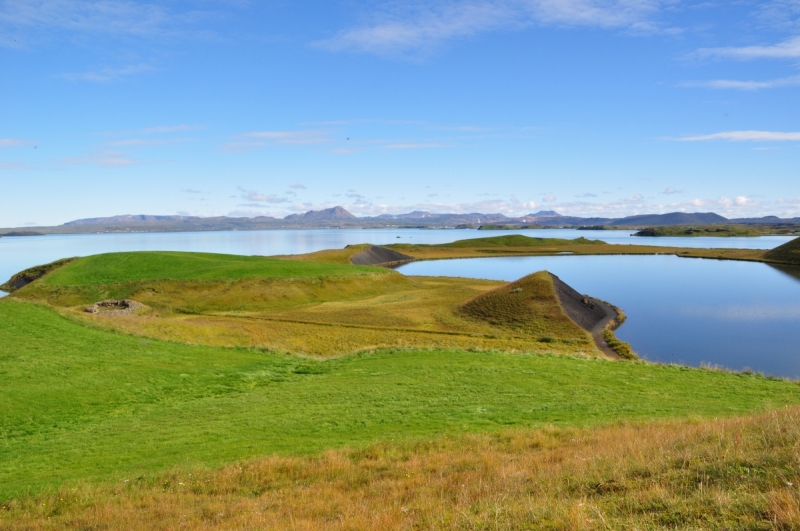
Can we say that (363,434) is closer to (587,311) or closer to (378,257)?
(587,311)

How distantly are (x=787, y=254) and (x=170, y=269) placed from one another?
132948 mm

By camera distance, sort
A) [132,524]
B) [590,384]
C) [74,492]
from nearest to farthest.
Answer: [132,524], [74,492], [590,384]

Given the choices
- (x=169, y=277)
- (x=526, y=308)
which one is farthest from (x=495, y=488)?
(x=169, y=277)

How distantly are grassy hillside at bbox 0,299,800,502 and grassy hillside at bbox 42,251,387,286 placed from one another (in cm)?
4610

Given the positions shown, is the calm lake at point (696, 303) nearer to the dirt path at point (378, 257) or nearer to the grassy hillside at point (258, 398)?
the dirt path at point (378, 257)

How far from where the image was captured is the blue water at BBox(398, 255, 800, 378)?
1649 inches

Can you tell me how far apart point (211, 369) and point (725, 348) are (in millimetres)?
38275

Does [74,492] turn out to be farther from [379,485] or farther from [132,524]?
[379,485]

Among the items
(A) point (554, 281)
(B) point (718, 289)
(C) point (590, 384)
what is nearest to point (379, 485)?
(C) point (590, 384)

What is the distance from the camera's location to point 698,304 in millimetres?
65750

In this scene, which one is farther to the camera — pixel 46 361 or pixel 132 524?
pixel 46 361

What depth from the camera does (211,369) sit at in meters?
28.3

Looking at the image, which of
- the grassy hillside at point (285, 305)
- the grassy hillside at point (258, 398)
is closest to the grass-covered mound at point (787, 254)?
the grassy hillside at point (285, 305)

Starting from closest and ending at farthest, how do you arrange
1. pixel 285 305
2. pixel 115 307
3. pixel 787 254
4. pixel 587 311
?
pixel 115 307 < pixel 587 311 < pixel 285 305 < pixel 787 254
